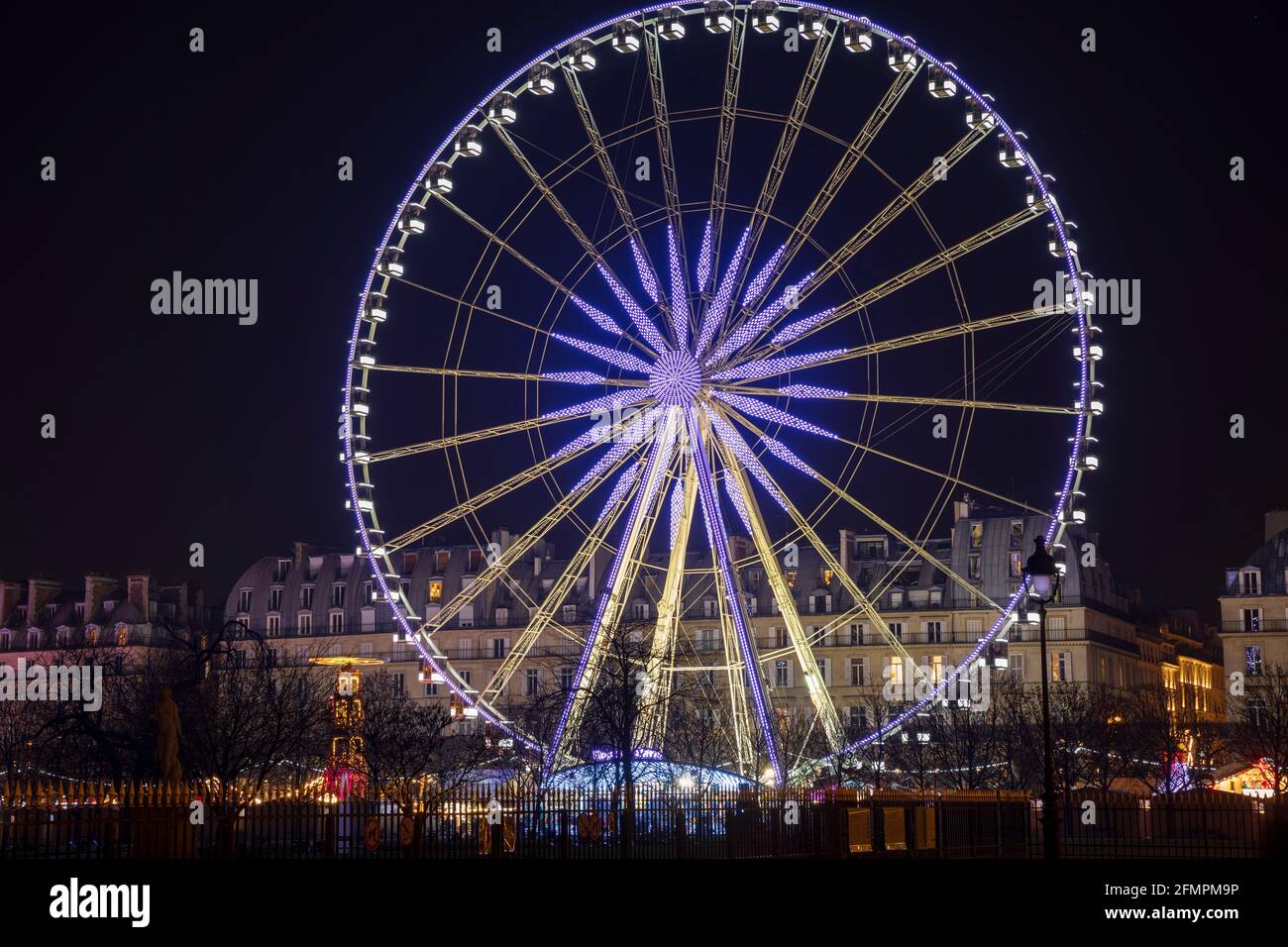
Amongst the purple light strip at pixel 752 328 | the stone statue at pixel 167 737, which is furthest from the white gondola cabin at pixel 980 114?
the stone statue at pixel 167 737

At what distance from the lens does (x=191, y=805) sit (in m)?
28.3

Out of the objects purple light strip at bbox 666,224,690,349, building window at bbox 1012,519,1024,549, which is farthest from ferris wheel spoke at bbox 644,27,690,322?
building window at bbox 1012,519,1024,549

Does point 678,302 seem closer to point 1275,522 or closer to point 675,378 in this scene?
point 675,378

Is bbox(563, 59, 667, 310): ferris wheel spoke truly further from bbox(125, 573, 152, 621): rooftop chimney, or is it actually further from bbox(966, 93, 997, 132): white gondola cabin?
Answer: bbox(125, 573, 152, 621): rooftop chimney

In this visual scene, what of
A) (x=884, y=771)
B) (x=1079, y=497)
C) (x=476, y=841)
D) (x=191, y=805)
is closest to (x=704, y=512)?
(x=1079, y=497)

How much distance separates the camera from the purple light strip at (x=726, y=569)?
41.4 m

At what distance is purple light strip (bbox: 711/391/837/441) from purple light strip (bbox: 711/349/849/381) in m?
0.41

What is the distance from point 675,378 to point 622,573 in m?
4.83

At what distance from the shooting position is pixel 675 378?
41438mm

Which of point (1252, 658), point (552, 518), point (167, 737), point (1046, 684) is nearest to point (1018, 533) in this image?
point (1252, 658)

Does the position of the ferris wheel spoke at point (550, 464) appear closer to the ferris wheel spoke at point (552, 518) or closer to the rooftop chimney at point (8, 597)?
the ferris wheel spoke at point (552, 518)

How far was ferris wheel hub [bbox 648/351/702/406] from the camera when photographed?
41.3 m
